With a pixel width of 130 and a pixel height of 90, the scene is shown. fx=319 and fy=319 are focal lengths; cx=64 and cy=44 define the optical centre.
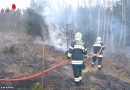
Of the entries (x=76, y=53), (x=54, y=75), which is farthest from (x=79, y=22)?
(x=76, y=53)

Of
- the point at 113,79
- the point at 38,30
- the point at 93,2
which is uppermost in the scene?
the point at 93,2

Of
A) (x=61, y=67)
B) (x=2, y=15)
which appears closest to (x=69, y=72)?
(x=61, y=67)

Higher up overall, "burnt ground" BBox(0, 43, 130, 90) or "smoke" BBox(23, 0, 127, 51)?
"smoke" BBox(23, 0, 127, 51)

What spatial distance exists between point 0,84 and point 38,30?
500 inches

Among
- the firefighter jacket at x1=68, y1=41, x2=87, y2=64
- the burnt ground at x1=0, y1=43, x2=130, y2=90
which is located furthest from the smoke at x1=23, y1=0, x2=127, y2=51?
the firefighter jacket at x1=68, y1=41, x2=87, y2=64

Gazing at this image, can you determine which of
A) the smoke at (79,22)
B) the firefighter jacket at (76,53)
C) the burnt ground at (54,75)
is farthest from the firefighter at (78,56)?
the smoke at (79,22)

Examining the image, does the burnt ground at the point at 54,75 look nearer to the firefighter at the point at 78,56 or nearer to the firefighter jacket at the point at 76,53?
the firefighter at the point at 78,56

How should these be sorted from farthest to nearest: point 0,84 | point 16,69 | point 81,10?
point 81,10 → point 16,69 → point 0,84

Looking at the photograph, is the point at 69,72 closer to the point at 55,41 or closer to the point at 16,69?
the point at 16,69

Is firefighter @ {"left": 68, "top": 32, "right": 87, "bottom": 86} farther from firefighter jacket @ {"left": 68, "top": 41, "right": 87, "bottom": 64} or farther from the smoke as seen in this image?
the smoke

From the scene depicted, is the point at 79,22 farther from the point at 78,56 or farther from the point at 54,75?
the point at 78,56

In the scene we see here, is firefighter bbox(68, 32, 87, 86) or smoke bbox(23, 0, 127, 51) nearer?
firefighter bbox(68, 32, 87, 86)

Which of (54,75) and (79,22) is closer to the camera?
(54,75)

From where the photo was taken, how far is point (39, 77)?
11.7 metres
